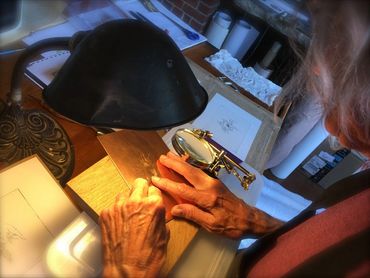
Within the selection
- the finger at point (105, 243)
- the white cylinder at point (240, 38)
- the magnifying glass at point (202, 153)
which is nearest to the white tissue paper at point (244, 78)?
the white cylinder at point (240, 38)

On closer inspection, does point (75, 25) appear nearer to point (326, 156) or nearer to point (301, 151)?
point (301, 151)

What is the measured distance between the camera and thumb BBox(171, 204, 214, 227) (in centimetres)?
62

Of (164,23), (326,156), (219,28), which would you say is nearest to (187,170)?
(164,23)

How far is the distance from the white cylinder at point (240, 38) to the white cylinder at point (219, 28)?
8 cm

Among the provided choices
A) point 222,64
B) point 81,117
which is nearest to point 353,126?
point 81,117

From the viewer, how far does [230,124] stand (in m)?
0.98

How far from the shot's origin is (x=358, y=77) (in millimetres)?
477

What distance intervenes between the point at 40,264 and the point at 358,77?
58 cm

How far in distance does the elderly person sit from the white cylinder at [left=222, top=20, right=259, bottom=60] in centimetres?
106

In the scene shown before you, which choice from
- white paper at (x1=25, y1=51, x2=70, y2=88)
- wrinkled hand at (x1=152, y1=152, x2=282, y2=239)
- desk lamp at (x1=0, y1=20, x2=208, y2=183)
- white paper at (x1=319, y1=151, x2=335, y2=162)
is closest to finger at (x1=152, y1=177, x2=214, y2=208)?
wrinkled hand at (x1=152, y1=152, x2=282, y2=239)

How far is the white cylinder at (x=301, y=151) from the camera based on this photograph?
1643 mm

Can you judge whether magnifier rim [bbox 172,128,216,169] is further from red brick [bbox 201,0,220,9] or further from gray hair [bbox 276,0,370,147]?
red brick [bbox 201,0,220,9]

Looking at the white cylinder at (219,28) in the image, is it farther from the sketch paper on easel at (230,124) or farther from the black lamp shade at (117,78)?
the black lamp shade at (117,78)

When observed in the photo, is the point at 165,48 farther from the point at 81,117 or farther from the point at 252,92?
the point at 252,92
